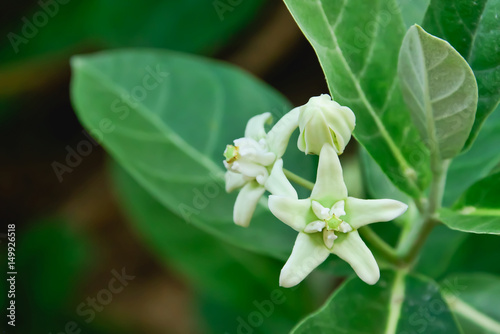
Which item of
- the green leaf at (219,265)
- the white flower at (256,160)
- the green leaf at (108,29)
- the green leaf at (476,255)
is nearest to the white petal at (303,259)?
the white flower at (256,160)

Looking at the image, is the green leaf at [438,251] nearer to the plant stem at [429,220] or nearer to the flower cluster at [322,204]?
the plant stem at [429,220]

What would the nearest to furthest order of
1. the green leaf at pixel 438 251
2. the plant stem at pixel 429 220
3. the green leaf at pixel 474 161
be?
the plant stem at pixel 429 220
the green leaf at pixel 474 161
the green leaf at pixel 438 251

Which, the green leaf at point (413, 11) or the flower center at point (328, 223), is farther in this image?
the green leaf at point (413, 11)

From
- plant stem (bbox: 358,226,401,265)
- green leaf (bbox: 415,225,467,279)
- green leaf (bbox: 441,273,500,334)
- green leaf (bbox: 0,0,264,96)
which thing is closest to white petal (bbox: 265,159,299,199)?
plant stem (bbox: 358,226,401,265)

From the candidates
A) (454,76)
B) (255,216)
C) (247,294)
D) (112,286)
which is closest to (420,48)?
(454,76)

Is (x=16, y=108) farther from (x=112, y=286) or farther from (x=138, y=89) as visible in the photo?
(x=138, y=89)

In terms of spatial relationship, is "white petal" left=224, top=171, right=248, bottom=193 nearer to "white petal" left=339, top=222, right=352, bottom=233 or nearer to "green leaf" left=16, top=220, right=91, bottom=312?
"white petal" left=339, top=222, right=352, bottom=233
